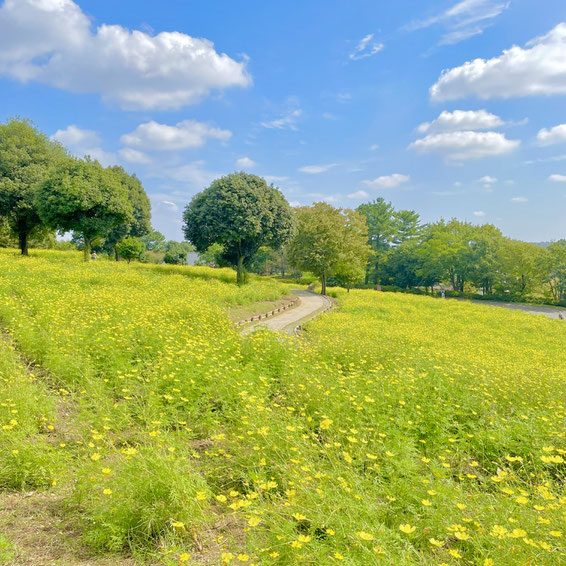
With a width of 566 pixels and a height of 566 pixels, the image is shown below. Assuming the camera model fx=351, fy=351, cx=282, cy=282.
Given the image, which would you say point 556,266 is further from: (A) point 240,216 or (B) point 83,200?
(B) point 83,200

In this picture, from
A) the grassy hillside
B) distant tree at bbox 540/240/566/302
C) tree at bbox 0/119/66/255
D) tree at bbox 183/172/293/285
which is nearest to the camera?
the grassy hillside

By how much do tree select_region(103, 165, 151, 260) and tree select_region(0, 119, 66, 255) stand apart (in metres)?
8.34

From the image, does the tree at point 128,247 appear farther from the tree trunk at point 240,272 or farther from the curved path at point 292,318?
the curved path at point 292,318

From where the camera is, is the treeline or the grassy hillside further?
the treeline

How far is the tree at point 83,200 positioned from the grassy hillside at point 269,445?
14.1 metres

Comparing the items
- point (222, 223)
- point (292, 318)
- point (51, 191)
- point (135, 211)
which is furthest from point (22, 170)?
point (292, 318)

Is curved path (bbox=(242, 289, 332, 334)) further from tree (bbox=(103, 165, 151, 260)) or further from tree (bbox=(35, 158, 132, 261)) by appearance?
tree (bbox=(103, 165, 151, 260))

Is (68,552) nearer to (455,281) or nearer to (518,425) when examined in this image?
(518,425)

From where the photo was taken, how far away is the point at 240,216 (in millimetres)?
22828

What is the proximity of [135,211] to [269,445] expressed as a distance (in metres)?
39.2

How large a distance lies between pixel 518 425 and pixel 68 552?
21.6 feet

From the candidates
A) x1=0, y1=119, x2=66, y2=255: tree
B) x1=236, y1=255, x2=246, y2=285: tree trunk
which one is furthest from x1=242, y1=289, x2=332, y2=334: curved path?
x1=0, y1=119, x2=66, y2=255: tree

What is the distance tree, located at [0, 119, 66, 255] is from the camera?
25.4 meters

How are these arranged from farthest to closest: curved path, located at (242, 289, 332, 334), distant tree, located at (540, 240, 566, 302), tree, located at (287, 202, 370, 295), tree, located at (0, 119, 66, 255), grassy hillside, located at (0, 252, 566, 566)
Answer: distant tree, located at (540, 240, 566, 302), tree, located at (287, 202, 370, 295), tree, located at (0, 119, 66, 255), curved path, located at (242, 289, 332, 334), grassy hillside, located at (0, 252, 566, 566)
